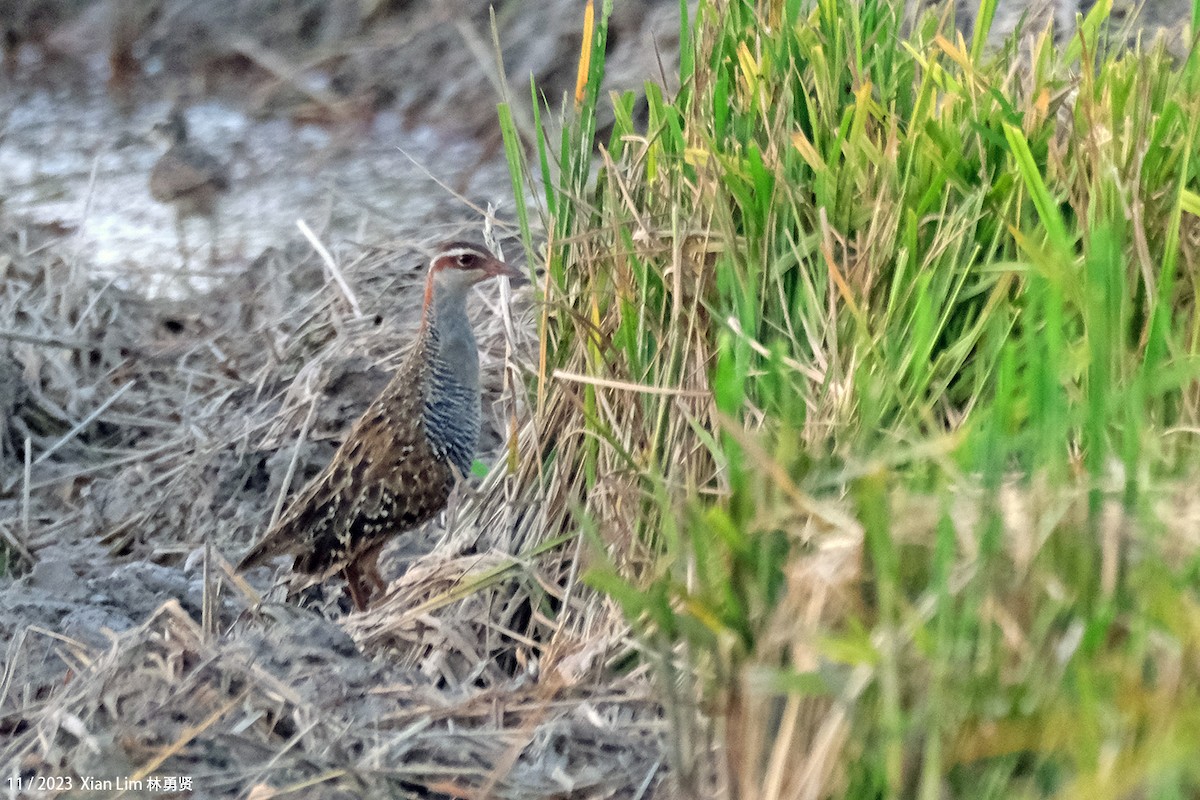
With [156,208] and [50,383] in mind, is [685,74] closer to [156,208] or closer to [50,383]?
[50,383]

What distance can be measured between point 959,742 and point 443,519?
2500mm

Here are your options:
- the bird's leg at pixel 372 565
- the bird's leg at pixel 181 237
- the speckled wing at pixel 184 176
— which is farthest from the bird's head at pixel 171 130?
the bird's leg at pixel 372 565

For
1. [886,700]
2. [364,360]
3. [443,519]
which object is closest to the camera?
[886,700]

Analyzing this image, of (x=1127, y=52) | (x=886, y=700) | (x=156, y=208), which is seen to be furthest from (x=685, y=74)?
→ (x=156, y=208)

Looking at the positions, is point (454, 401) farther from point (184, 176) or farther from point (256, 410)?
point (184, 176)

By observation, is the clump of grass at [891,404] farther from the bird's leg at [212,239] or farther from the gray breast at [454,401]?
the bird's leg at [212,239]

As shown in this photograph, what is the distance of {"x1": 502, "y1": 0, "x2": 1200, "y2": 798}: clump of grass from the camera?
1128mm

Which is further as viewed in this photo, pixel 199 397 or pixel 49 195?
pixel 49 195

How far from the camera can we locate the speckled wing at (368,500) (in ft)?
9.96

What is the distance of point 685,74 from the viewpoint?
250 cm

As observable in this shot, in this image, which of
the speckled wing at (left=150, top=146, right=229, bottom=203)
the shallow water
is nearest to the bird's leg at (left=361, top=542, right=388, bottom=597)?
the shallow water

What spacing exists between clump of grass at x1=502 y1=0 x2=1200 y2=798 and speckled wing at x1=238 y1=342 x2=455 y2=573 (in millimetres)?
691

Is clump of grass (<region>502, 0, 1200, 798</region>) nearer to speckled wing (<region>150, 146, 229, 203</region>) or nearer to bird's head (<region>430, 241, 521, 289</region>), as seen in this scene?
bird's head (<region>430, 241, 521, 289</region>)

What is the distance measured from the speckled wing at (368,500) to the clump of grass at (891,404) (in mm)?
691
